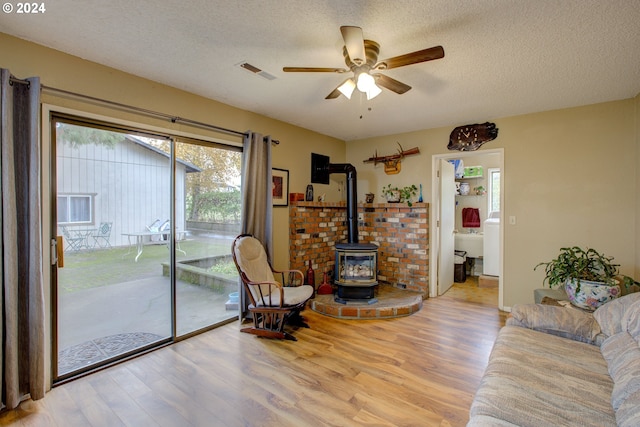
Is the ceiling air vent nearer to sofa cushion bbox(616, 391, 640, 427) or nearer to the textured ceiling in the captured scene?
the textured ceiling

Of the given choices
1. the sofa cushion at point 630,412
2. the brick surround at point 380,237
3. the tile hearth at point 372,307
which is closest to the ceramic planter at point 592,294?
the tile hearth at point 372,307

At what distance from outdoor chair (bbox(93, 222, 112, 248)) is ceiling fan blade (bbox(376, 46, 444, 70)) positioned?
2.52 m

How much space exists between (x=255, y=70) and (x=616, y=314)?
307cm

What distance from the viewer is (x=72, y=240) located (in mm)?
2377

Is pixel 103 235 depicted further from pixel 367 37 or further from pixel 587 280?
pixel 587 280

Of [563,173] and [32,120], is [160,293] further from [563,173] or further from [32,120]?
[563,173]

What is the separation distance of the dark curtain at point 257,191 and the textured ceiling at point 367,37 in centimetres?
54

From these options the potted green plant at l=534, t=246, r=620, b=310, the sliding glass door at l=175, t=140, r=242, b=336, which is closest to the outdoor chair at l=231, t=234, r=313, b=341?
the sliding glass door at l=175, t=140, r=242, b=336

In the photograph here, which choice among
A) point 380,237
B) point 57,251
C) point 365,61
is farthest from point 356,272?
point 57,251

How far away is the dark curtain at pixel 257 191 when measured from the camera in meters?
3.39

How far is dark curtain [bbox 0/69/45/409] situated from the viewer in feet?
6.30

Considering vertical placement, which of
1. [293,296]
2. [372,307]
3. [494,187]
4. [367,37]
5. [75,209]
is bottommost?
[372,307]

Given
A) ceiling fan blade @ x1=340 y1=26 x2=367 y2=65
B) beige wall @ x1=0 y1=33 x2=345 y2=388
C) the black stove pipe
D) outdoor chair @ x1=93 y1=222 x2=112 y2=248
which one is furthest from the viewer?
the black stove pipe

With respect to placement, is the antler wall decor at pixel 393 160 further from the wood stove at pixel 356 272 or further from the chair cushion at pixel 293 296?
the chair cushion at pixel 293 296
